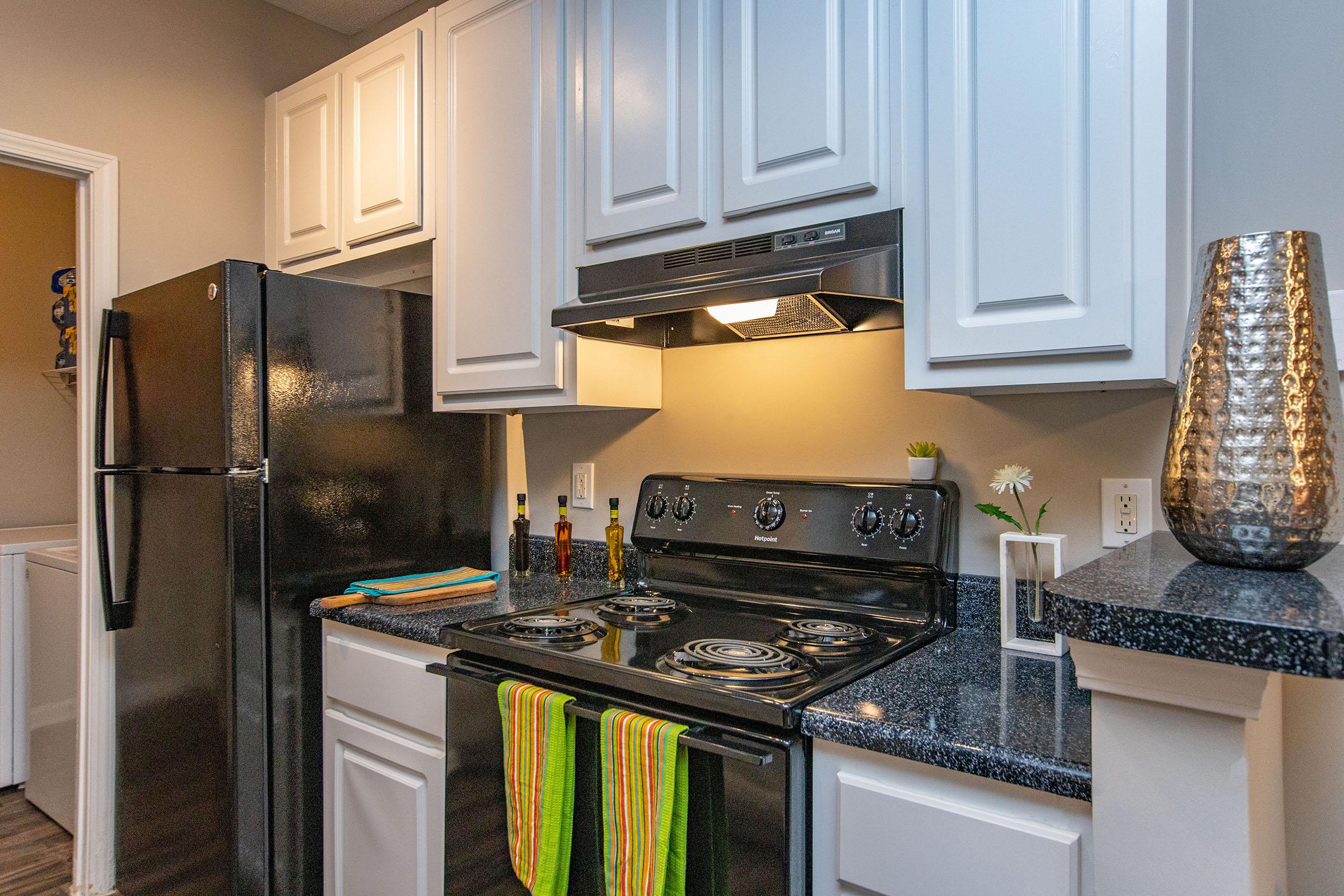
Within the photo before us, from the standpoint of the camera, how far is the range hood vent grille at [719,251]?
147 centimetres

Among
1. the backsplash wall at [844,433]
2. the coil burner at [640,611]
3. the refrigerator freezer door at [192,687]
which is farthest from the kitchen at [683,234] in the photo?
the refrigerator freezer door at [192,687]

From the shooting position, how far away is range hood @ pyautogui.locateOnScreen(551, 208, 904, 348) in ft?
4.35

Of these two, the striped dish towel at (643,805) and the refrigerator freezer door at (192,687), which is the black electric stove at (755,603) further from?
the refrigerator freezer door at (192,687)

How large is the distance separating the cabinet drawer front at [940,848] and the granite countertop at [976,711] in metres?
0.05

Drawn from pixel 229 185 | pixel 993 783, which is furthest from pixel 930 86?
pixel 229 185

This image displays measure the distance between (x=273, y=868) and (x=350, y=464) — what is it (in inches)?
37.0

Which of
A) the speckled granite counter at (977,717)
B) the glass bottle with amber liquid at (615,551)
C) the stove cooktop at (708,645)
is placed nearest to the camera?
the speckled granite counter at (977,717)

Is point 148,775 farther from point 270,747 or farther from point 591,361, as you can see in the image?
point 591,361

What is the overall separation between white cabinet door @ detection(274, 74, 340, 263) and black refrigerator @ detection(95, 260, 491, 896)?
0.46 metres

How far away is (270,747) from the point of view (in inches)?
73.4

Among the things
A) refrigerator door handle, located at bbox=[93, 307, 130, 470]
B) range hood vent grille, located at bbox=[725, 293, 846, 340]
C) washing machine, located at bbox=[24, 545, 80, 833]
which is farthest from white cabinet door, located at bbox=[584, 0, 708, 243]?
washing machine, located at bbox=[24, 545, 80, 833]

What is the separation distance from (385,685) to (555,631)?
1.62 feet

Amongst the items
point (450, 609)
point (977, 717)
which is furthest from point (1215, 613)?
point (450, 609)

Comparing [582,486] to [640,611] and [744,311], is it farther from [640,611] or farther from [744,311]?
[744,311]
